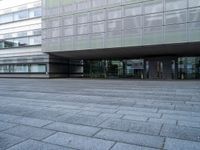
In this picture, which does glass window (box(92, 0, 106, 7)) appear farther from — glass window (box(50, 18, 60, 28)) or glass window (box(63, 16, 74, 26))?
glass window (box(50, 18, 60, 28))

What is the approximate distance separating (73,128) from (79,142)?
37.2 inches

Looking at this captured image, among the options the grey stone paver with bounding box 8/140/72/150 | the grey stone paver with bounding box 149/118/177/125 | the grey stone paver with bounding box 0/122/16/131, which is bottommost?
the grey stone paver with bounding box 8/140/72/150

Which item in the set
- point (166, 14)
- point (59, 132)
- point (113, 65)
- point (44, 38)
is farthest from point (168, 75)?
point (59, 132)

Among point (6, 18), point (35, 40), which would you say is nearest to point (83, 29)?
point (35, 40)


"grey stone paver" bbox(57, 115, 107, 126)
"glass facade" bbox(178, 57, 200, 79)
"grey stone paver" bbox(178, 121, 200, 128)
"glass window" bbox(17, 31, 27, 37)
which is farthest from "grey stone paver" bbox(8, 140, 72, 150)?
"glass window" bbox(17, 31, 27, 37)

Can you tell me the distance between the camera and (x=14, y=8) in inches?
1321

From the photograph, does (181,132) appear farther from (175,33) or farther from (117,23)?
(117,23)

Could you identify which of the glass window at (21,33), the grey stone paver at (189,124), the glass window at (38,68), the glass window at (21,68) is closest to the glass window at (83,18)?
the glass window at (38,68)

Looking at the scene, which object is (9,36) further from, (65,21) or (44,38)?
(65,21)

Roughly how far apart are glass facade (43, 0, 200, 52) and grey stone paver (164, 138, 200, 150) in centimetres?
1877

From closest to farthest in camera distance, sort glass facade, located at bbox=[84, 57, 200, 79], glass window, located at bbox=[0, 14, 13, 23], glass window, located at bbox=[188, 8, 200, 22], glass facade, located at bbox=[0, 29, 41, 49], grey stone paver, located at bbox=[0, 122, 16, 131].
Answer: grey stone paver, located at bbox=[0, 122, 16, 131] → glass window, located at bbox=[188, 8, 200, 22] → glass facade, located at bbox=[84, 57, 200, 79] → glass facade, located at bbox=[0, 29, 41, 49] → glass window, located at bbox=[0, 14, 13, 23]

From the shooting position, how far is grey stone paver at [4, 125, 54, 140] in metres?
4.25

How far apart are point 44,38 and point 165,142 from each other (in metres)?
28.3

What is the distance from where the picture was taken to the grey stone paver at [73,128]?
14.8 feet
